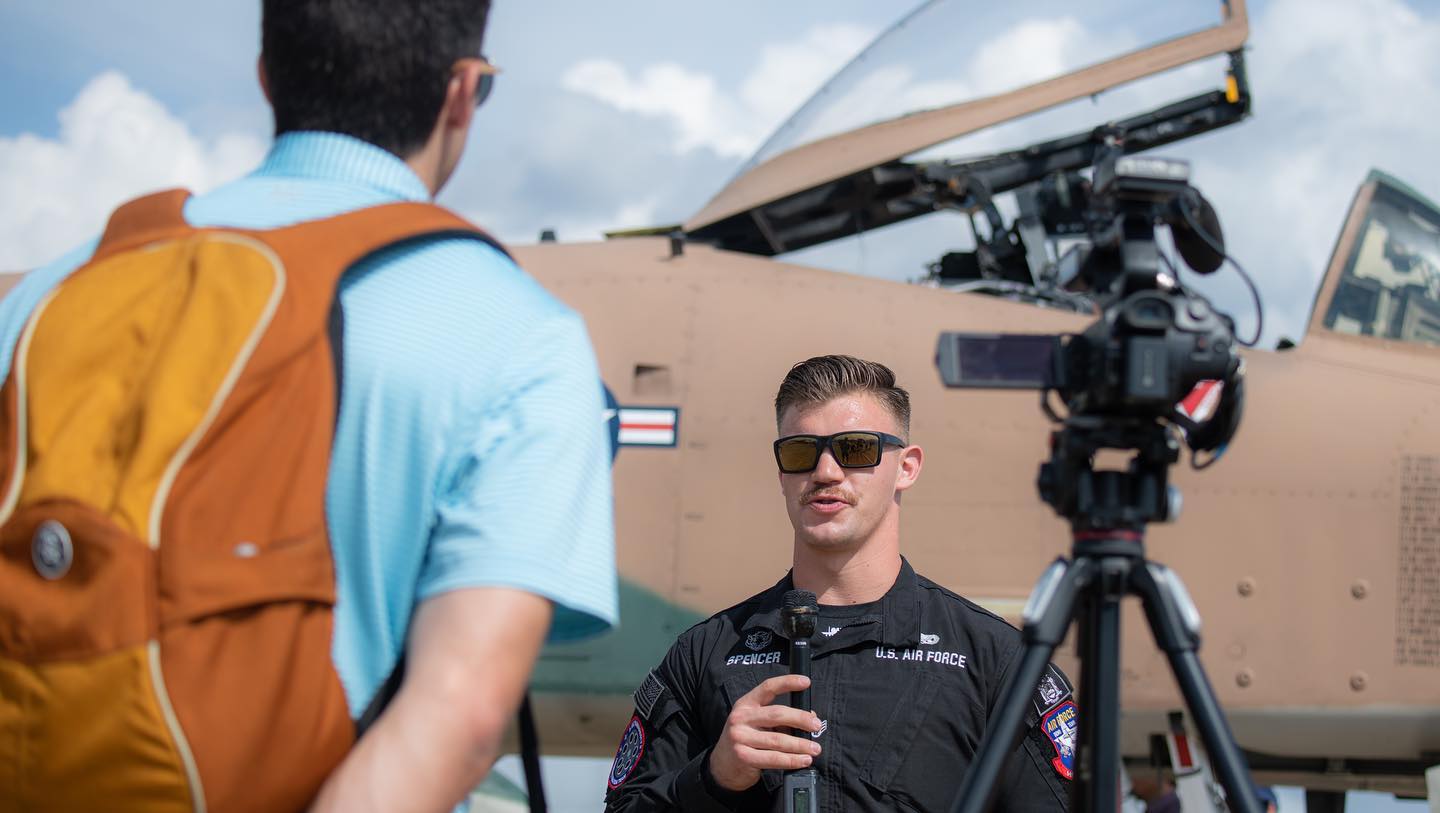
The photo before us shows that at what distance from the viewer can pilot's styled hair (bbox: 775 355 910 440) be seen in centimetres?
244

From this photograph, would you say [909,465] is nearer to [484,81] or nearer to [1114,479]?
[1114,479]

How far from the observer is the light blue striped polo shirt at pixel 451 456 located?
1107mm

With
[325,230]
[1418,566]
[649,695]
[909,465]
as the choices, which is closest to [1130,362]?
[909,465]

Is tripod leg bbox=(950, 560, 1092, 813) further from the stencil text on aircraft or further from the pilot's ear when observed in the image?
the stencil text on aircraft

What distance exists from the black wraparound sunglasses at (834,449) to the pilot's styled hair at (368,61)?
49.6 inches

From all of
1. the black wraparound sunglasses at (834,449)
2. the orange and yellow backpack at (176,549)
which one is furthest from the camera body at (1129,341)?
the orange and yellow backpack at (176,549)

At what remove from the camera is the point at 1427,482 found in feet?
13.5

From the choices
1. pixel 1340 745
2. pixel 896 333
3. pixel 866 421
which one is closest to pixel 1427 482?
pixel 1340 745

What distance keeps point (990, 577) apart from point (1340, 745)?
4.47ft

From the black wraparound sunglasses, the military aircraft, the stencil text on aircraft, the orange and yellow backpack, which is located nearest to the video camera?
the black wraparound sunglasses

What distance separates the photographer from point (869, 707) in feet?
7.27

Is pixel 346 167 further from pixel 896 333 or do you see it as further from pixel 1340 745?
pixel 1340 745

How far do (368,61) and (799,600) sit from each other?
1180mm

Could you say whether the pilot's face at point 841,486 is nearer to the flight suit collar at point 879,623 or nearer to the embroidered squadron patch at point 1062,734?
the flight suit collar at point 879,623
